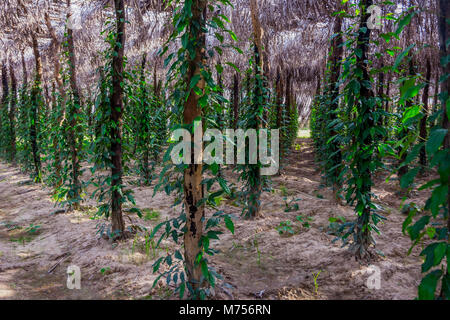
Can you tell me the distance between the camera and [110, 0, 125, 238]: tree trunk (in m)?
3.17

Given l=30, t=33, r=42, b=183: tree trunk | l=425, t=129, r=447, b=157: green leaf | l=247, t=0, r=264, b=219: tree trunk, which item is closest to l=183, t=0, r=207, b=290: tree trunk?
l=425, t=129, r=447, b=157: green leaf

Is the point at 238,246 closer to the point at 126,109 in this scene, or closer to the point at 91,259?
the point at 91,259

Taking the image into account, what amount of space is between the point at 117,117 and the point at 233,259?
6.55 ft

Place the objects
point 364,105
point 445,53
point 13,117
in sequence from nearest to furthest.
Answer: point 445,53 → point 364,105 → point 13,117

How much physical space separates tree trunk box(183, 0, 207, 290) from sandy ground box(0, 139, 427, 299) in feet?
1.13

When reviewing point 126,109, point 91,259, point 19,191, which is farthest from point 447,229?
point 19,191

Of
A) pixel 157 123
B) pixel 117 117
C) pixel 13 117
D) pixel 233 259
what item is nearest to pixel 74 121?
pixel 117 117

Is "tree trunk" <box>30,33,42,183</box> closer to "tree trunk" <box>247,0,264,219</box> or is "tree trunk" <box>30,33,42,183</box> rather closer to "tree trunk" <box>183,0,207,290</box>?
"tree trunk" <box>247,0,264,219</box>

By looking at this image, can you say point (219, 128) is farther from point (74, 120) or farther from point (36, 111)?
point (36, 111)

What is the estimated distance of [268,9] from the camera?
661 cm

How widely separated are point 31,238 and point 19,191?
9.70ft

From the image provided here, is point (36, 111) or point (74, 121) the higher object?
point (36, 111)

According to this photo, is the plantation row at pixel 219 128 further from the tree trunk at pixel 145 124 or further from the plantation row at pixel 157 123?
the tree trunk at pixel 145 124

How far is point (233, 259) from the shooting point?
315 cm
